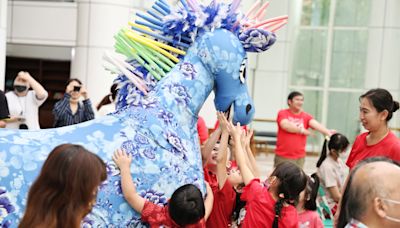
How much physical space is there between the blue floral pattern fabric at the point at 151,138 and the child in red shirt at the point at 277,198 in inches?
11.8

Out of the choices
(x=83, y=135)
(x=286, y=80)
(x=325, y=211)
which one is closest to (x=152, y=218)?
(x=83, y=135)

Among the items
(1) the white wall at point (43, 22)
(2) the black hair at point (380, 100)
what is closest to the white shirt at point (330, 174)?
(2) the black hair at point (380, 100)

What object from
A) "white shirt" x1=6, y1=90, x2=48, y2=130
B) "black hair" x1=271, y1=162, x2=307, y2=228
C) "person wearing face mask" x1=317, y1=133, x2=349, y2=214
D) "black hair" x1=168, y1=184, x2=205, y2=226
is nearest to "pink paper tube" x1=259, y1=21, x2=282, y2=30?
"black hair" x1=271, y1=162, x2=307, y2=228

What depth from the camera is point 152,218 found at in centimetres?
307

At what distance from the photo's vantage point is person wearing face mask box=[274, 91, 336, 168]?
326 inches

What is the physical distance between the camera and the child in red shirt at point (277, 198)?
3479mm

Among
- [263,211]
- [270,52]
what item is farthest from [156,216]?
[270,52]

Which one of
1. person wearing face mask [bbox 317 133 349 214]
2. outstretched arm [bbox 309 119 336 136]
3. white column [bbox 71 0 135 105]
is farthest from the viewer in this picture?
white column [bbox 71 0 135 105]

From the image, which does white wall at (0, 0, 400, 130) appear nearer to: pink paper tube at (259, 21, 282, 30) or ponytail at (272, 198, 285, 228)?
pink paper tube at (259, 21, 282, 30)

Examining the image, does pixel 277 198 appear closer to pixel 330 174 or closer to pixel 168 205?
pixel 168 205

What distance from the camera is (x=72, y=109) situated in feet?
20.7

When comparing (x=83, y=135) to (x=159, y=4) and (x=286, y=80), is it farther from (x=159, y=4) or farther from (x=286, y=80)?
(x=286, y=80)

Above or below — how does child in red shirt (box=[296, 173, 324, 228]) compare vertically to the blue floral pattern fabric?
below

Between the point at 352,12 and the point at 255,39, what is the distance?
516 inches
